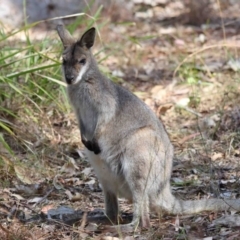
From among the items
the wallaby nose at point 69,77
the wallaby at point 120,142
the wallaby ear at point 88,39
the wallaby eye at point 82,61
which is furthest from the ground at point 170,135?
the wallaby ear at point 88,39

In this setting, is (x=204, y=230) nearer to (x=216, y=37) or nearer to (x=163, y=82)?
(x=163, y=82)

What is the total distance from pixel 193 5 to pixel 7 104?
16.0 feet

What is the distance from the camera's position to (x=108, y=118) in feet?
15.9

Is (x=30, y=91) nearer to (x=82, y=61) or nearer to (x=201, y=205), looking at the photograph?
(x=82, y=61)

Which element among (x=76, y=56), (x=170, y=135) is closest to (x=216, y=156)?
(x=170, y=135)

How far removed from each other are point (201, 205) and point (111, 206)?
1.99ft

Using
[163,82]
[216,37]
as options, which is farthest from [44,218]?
[216,37]

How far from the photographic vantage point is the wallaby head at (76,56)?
4.80 m

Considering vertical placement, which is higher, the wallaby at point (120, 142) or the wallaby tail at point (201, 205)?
the wallaby at point (120, 142)

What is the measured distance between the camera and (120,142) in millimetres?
4750

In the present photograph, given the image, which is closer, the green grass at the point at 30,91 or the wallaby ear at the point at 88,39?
the wallaby ear at the point at 88,39

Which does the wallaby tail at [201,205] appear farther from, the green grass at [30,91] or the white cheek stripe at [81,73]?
the green grass at [30,91]

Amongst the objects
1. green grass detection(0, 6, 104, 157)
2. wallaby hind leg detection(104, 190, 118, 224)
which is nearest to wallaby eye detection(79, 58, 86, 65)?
wallaby hind leg detection(104, 190, 118, 224)

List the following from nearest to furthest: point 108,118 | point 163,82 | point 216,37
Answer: point 108,118
point 163,82
point 216,37
